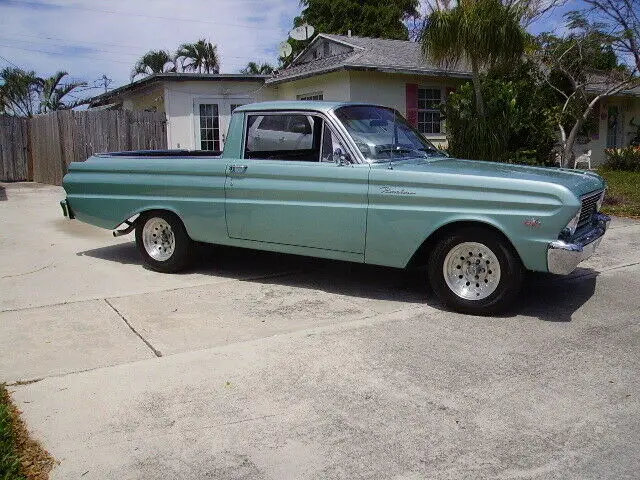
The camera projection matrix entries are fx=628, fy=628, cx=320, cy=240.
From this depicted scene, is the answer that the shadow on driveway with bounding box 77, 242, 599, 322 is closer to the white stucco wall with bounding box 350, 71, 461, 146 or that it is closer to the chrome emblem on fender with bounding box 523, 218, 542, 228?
the chrome emblem on fender with bounding box 523, 218, 542, 228

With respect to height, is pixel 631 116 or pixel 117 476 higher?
pixel 631 116

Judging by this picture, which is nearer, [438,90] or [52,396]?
[52,396]

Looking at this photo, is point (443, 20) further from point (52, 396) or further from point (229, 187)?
point (52, 396)

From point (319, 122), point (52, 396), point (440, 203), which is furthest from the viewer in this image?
point (319, 122)

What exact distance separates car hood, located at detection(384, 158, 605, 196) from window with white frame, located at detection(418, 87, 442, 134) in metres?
11.0

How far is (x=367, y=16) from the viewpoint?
33.7 metres

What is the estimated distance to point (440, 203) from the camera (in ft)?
17.2

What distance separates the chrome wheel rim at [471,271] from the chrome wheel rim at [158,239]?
3.11 metres

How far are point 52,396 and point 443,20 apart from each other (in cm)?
986

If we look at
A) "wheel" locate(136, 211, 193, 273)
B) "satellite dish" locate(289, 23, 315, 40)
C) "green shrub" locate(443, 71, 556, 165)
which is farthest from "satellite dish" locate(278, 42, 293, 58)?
"wheel" locate(136, 211, 193, 273)

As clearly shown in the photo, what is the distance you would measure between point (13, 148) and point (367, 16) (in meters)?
21.6

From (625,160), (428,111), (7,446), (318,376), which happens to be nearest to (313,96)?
(428,111)

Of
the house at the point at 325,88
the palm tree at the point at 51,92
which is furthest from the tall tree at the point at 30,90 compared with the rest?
the house at the point at 325,88

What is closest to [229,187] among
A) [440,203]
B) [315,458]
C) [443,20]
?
[440,203]
